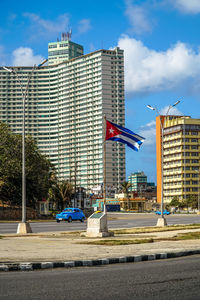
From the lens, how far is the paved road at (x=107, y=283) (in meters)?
7.07

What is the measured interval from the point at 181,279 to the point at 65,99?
191126 mm

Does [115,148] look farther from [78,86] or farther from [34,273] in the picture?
[34,273]

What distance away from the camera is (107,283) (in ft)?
26.8

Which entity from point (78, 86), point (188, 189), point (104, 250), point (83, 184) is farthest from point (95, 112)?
point (104, 250)

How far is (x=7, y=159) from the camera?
5631cm

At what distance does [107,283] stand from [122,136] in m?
17.8

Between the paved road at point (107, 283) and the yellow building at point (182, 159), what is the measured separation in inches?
5445

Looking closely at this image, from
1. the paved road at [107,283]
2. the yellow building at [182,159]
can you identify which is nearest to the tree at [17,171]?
the paved road at [107,283]

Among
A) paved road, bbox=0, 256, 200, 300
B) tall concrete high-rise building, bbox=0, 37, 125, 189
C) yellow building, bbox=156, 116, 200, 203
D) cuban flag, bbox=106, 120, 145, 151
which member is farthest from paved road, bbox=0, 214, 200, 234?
tall concrete high-rise building, bbox=0, 37, 125, 189

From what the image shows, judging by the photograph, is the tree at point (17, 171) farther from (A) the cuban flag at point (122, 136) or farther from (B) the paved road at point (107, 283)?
(B) the paved road at point (107, 283)

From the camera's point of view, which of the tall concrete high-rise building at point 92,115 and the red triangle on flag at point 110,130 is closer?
the red triangle on flag at point 110,130

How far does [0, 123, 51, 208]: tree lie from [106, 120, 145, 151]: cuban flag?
104 feet

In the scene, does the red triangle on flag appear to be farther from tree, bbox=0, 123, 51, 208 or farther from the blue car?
tree, bbox=0, 123, 51, 208

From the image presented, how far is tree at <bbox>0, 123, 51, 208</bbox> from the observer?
55.9m
